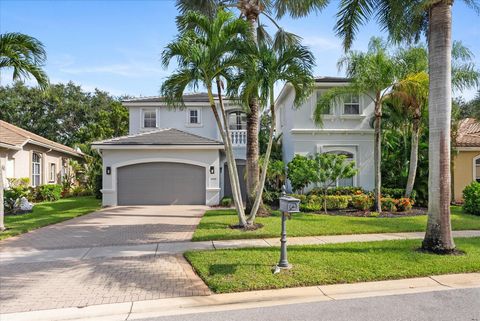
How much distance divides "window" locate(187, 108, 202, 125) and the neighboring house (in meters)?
6.27

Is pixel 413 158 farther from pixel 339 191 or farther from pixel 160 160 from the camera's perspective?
pixel 160 160

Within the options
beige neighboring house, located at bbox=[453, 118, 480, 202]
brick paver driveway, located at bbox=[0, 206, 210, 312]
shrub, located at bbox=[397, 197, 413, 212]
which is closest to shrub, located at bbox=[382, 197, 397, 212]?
shrub, located at bbox=[397, 197, 413, 212]

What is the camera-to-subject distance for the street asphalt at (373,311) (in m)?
4.61

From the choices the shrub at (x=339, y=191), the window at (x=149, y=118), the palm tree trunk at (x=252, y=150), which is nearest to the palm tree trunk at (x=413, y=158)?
the shrub at (x=339, y=191)

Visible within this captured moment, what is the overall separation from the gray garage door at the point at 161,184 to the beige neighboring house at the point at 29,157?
6.04 m

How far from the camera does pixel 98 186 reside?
71.2ft

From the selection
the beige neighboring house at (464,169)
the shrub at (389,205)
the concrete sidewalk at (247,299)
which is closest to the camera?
the concrete sidewalk at (247,299)

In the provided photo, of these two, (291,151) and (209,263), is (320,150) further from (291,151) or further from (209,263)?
(209,263)

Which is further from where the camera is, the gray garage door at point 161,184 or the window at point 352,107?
the gray garage door at point 161,184

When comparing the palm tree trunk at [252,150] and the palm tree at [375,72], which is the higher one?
the palm tree at [375,72]

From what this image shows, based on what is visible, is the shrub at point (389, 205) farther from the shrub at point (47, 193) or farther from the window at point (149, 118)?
the shrub at point (47, 193)

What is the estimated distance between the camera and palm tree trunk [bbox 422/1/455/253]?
7270 mm

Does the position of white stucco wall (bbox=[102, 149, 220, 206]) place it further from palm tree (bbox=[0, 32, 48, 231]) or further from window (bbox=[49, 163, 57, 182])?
window (bbox=[49, 163, 57, 182])

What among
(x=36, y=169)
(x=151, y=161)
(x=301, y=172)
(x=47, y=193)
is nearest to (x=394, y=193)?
(x=301, y=172)
